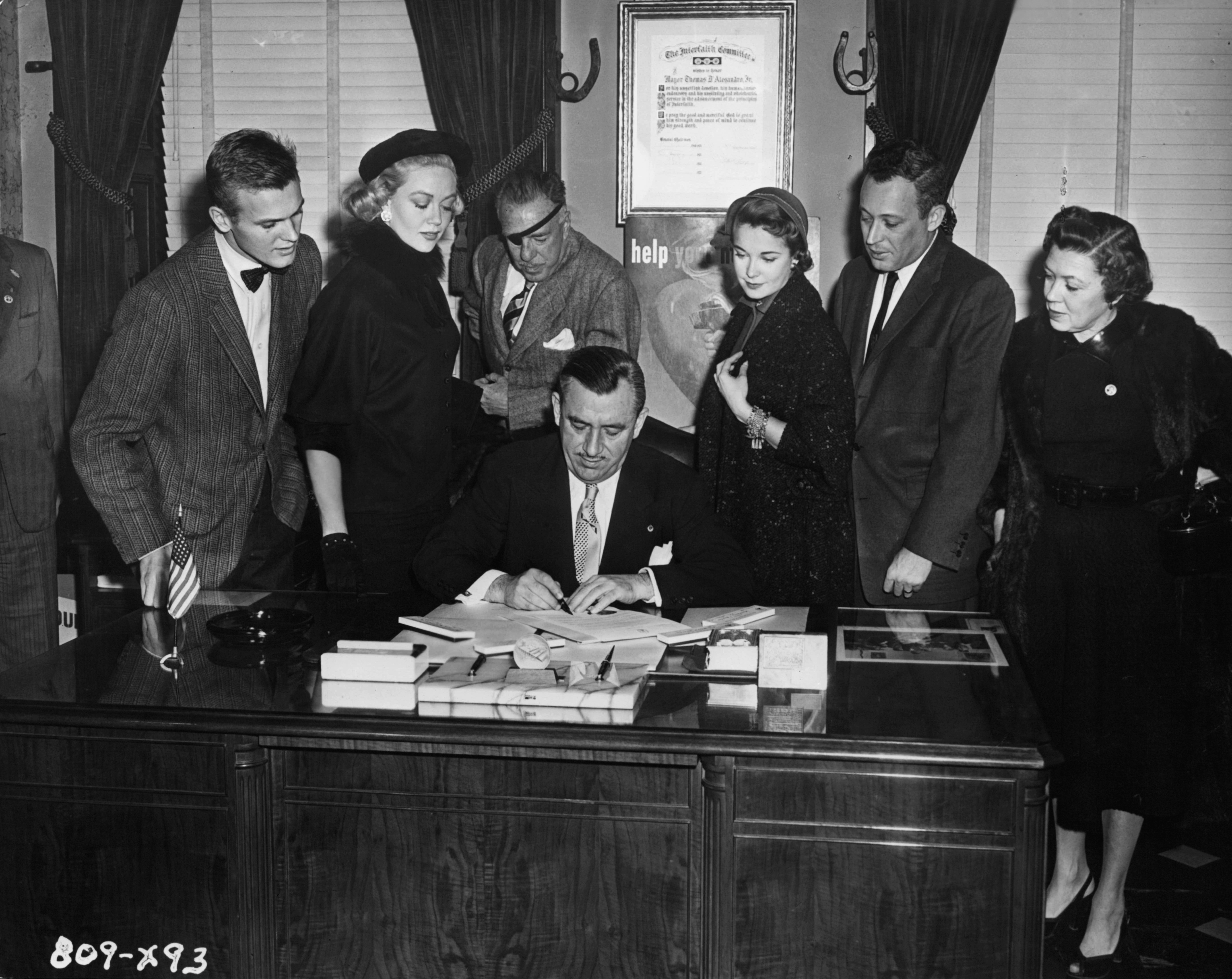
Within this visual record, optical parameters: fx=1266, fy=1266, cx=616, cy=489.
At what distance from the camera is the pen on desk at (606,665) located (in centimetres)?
246

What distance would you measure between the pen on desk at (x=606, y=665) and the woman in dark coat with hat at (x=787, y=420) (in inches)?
32.9

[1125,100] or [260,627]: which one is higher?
[1125,100]

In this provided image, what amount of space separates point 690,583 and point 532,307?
1285 millimetres

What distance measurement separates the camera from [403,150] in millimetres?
3553

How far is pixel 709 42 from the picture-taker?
5.00 metres

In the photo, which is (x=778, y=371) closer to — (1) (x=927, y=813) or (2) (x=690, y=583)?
(2) (x=690, y=583)

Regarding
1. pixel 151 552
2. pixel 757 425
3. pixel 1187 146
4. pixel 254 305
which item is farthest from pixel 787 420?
pixel 1187 146

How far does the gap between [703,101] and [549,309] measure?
1.55m

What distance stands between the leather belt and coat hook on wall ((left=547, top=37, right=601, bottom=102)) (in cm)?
275

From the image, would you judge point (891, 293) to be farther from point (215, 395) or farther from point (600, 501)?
point (215, 395)

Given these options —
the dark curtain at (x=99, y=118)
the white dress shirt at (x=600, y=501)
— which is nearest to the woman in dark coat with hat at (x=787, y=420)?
the white dress shirt at (x=600, y=501)

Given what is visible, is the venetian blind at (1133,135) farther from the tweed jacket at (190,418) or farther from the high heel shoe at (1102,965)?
the tweed jacket at (190,418)

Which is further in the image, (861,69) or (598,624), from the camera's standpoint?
(861,69)

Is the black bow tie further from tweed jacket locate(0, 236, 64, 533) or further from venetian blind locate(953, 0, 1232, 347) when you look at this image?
venetian blind locate(953, 0, 1232, 347)
